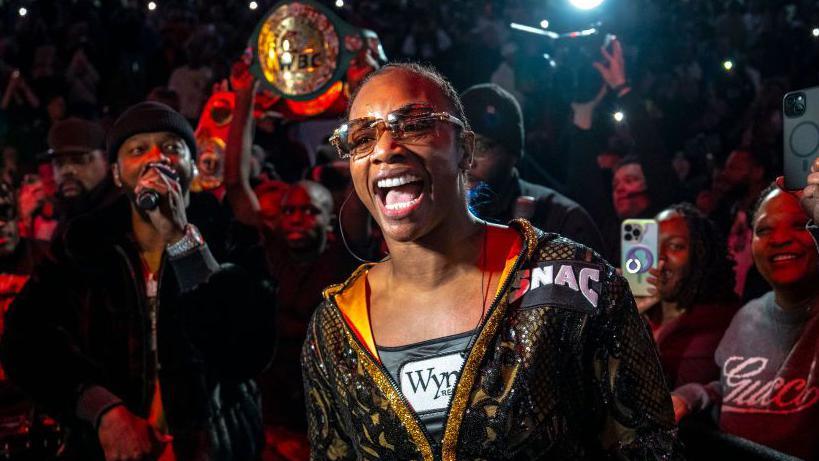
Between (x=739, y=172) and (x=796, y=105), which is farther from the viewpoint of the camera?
(x=739, y=172)

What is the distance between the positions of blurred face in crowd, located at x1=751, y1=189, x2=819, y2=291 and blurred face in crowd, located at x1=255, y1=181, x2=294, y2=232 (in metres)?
3.02

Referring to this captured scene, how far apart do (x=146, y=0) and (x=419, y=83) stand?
10.6 m

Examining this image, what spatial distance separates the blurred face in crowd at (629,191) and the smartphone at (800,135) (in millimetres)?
2747

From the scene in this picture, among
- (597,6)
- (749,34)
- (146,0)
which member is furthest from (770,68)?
(146,0)

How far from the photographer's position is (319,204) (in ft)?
17.0

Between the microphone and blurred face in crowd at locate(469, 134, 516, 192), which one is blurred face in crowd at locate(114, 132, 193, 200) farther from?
blurred face in crowd at locate(469, 134, 516, 192)

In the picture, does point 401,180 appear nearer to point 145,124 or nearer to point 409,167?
point 409,167

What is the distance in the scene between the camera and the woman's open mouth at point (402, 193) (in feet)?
6.33

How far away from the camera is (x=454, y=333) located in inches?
75.3

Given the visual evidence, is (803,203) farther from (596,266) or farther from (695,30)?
(695,30)

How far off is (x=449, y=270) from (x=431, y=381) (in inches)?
10.5

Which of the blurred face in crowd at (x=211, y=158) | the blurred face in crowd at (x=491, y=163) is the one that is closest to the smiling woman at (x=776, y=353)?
the blurred face in crowd at (x=491, y=163)

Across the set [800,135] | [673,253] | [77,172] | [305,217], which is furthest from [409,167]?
[77,172]

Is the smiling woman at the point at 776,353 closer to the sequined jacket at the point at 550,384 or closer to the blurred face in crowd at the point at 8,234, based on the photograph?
the sequined jacket at the point at 550,384
